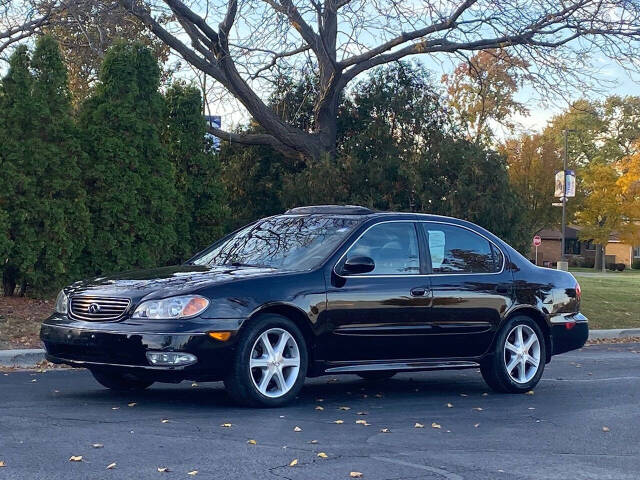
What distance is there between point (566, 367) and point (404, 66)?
10.1 metres

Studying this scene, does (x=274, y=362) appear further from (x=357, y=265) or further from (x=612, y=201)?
(x=612, y=201)

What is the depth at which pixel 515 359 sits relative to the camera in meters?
9.37

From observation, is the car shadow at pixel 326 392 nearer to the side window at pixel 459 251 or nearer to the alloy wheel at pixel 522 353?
the alloy wheel at pixel 522 353

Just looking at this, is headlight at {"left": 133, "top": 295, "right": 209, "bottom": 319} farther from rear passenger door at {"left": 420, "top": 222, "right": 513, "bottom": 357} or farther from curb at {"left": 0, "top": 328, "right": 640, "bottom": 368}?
curb at {"left": 0, "top": 328, "right": 640, "bottom": 368}

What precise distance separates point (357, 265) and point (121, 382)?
7.48ft

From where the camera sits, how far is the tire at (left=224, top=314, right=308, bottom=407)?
24.7 ft

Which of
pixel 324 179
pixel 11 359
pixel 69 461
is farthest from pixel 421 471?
pixel 324 179

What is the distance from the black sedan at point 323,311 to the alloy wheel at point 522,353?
13 millimetres

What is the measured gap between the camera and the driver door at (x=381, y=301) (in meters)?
8.17

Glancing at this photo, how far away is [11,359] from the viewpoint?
1081 cm

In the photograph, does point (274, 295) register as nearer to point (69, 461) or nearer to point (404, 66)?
point (69, 461)

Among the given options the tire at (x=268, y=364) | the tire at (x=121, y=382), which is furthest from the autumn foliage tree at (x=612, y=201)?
the tire at (x=268, y=364)

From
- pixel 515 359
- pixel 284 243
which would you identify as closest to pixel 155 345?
pixel 284 243

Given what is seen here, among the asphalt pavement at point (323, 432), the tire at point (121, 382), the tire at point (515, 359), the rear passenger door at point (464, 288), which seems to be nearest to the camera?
the asphalt pavement at point (323, 432)
